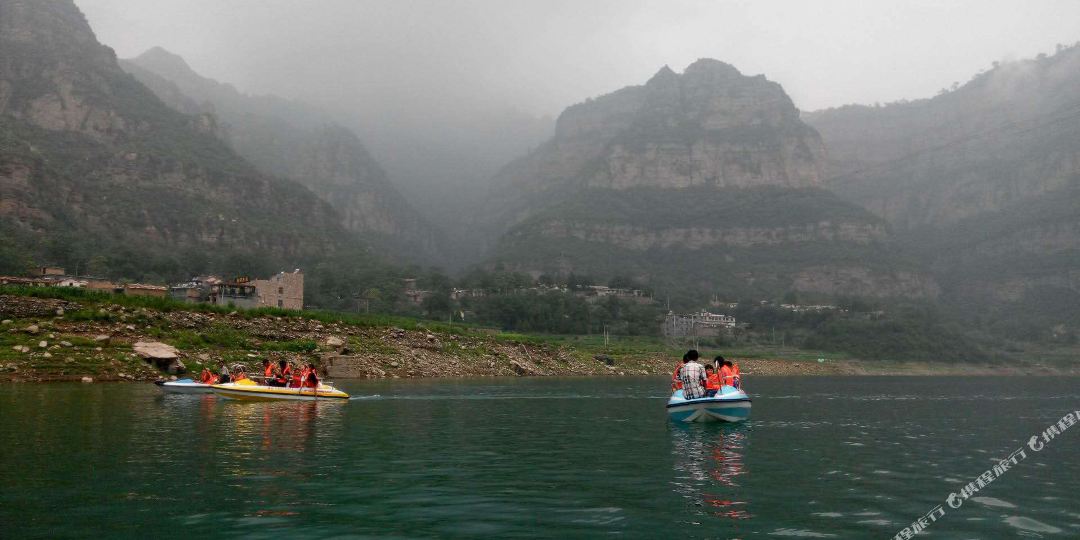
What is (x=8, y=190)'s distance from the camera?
108 meters

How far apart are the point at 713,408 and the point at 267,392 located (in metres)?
20.0

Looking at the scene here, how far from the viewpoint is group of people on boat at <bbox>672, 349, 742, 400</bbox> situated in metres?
25.5

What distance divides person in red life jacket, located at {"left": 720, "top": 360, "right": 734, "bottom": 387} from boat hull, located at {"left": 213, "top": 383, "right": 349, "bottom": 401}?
57.8 ft

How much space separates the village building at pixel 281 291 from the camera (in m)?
83.7

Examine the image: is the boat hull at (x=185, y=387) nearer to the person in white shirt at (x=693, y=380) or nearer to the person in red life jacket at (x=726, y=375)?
the person in white shirt at (x=693, y=380)

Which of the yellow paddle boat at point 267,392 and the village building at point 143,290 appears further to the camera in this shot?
the village building at point 143,290

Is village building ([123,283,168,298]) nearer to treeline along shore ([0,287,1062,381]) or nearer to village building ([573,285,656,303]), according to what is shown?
treeline along shore ([0,287,1062,381])

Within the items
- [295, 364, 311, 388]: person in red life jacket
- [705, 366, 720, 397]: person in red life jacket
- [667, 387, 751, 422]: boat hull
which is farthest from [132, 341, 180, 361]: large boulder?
[705, 366, 720, 397]: person in red life jacket

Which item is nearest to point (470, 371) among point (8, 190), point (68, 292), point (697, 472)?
point (68, 292)

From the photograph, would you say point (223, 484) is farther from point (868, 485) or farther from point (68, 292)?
point (68, 292)

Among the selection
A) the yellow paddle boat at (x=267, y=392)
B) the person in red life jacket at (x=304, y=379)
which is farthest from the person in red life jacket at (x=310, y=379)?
the yellow paddle boat at (x=267, y=392)

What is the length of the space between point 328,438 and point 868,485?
46.6 ft

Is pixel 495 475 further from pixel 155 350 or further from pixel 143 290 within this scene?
pixel 143 290

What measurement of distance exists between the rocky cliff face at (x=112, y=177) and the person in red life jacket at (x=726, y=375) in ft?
339
